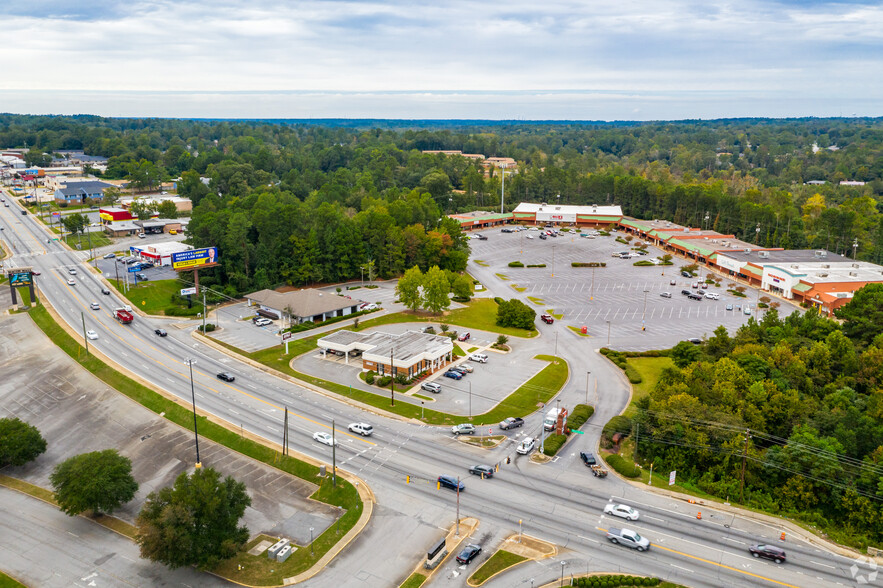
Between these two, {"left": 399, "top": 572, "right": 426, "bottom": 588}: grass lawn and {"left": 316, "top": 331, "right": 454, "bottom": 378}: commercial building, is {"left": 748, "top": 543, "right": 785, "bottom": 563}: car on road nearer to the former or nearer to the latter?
{"left": 399, "top": 572, "right": 426, "bottom": 588}: grass lawn

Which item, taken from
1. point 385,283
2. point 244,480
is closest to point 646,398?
point 244,480

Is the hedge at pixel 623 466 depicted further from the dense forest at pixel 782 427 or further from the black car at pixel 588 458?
the dense forest at pixel 782 427

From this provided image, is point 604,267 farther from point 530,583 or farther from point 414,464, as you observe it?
point 530,583

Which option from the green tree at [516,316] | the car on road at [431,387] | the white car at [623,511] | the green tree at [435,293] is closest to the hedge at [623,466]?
the white car at [623,511]

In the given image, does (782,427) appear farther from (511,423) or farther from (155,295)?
(155,295)

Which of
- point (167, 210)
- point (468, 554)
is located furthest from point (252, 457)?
point (167, 210)

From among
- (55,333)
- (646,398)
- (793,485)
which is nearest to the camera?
(793,485)
